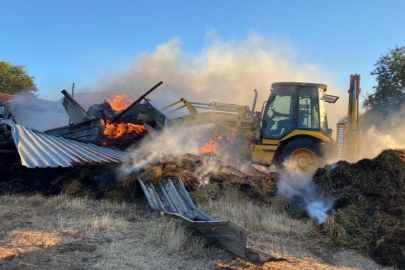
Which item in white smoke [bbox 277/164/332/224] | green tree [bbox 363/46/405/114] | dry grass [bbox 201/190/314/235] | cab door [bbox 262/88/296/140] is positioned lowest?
dry grass [bbox 201/190/314/235]

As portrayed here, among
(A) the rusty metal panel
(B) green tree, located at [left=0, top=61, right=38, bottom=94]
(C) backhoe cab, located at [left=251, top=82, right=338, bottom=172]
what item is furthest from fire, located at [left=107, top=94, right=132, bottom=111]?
(B) green tree, located at [left=0, top=61, right=38, bottom=94]

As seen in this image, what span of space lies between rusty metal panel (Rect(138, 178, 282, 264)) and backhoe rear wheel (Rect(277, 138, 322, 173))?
4.12 meters

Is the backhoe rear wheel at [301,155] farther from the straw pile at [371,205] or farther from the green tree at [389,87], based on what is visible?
the green tree at [389,87]

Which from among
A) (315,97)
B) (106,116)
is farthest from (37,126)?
(315,97)

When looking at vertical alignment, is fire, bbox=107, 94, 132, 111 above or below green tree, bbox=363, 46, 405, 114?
below

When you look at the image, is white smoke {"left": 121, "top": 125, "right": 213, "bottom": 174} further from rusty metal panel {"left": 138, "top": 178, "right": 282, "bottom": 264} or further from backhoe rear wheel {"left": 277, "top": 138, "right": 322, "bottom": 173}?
backhoe rear wheel {"left": 277, "top": 138, "right": 322, "bottom": 173}

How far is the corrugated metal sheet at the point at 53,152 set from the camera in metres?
6.82

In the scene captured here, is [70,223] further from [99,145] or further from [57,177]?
[99,145]

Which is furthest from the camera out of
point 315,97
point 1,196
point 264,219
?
point 315,97

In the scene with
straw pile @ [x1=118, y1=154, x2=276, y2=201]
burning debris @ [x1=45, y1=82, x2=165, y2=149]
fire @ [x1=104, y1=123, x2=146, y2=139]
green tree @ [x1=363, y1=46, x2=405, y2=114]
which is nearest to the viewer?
straw pile @ [x1=118, y1=154, x2=276, y2=201]

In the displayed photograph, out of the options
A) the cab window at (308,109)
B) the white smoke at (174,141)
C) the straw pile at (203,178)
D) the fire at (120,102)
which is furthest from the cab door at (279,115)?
the fire at (120,102)

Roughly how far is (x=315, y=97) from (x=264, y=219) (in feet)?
18.9

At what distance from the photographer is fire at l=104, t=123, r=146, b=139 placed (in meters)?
10.2

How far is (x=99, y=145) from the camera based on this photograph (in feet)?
32.9
